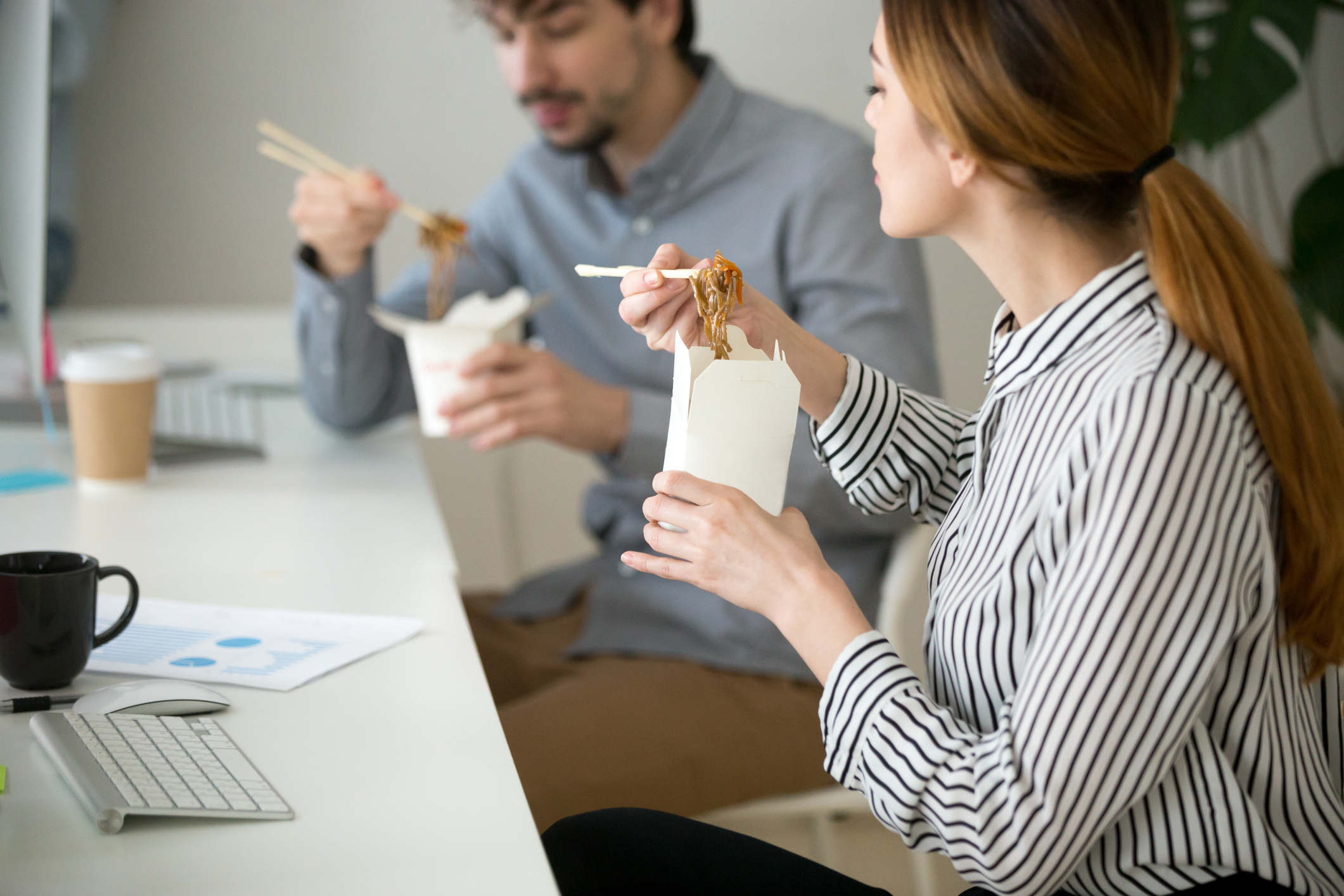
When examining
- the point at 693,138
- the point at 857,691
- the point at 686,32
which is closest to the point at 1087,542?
the point at 857,691

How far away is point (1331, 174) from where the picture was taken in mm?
2166

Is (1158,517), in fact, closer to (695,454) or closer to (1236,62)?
(695,454)

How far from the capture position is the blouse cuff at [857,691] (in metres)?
0.70

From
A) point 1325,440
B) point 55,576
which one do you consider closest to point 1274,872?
point 1325,440

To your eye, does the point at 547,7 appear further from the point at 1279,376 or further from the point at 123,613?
the point at 1279,376

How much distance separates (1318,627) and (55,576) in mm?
781

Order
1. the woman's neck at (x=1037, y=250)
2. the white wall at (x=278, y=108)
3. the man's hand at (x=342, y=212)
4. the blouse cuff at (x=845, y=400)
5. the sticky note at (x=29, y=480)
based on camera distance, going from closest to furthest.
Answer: the woman's neck at (x=1037, y=250) < the blouse cuff at (x=845, y=400) < the sticky note at (x=29, y=480) < the man's hand at (x=342, y=212) < the white wall at (x=278, y=108)

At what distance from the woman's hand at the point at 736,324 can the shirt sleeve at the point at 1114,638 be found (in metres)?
0.31

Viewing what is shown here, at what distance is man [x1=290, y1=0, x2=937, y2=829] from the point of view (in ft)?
4.14

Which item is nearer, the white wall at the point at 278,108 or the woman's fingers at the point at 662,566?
the woman's fingers at the point at 662,566

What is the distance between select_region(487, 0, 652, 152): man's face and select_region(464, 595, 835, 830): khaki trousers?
2.53ft

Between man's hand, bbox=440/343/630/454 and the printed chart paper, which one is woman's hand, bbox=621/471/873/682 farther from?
man's hand, bbox=440/343/630/454

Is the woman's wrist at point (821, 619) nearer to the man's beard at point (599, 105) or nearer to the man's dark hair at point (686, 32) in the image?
the man's beard at point (599, 105)

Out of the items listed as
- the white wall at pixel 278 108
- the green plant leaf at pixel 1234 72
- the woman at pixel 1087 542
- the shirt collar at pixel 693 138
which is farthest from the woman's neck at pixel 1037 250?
the white wall at pixel 278 108
